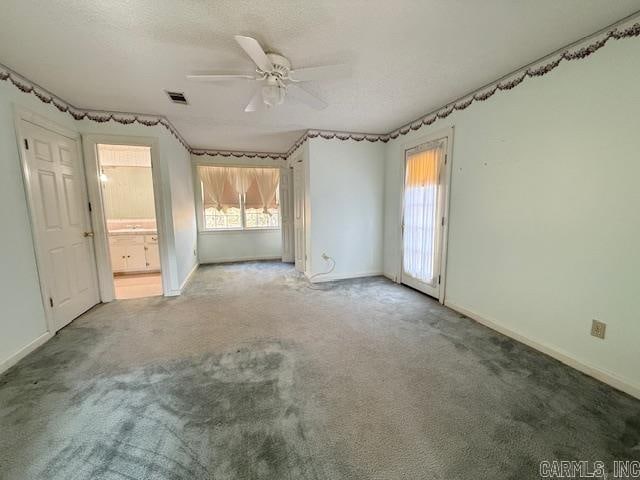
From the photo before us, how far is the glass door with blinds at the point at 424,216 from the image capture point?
324cm

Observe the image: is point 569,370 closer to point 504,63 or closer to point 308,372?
point 308,372

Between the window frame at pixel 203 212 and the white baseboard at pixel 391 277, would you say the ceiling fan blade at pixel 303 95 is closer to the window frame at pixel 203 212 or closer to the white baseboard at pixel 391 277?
the white baseboard at pixel 391 277

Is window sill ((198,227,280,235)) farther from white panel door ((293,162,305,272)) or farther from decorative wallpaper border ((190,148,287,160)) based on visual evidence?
decorative wallpaper border ((190,148,287,160))

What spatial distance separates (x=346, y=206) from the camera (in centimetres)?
420

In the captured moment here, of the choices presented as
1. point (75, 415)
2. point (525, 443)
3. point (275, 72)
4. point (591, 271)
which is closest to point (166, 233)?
point (75, 415)

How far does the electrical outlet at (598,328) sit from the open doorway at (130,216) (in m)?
5.30

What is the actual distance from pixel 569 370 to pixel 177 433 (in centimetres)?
277

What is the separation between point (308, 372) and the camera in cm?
194

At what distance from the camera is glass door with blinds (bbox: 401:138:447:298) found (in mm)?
3238

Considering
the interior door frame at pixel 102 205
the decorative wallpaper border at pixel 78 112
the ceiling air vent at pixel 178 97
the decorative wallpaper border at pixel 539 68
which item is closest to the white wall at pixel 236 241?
the decorative wallpaper border at pixel 78 112

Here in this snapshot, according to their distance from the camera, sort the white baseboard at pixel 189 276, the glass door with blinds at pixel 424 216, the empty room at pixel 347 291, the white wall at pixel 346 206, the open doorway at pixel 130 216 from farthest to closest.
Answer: the open doorway at pixel 130 216, the white wall at pixel 346 206, the white baseboard at pixel 189 276, the glass door with blinds at pixel 424 216, the empty room at pixel 347 291

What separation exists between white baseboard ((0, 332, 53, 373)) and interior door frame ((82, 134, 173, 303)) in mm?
1030

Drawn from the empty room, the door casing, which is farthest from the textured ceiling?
the door casing

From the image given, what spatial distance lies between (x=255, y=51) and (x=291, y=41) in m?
0.32
